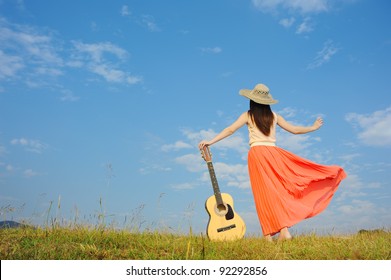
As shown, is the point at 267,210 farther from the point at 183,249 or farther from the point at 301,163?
the point at 183,249

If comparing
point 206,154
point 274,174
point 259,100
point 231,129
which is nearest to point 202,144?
point 206,154

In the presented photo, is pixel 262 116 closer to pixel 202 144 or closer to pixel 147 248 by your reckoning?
pixel 202 144

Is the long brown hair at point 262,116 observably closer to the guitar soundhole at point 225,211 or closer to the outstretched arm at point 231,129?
the outstretched arm at point 231,129

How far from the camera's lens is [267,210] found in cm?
849

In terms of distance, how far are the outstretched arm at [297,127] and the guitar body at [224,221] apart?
2.04 meters

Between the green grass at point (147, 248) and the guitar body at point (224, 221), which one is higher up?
the guitar body at point (224, 221)

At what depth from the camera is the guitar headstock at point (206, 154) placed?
8336mm

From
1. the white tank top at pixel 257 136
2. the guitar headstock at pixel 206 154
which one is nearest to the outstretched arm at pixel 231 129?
the white tank top at pixel 257 136

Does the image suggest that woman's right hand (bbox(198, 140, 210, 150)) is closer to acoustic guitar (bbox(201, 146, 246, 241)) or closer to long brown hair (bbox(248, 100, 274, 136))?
acoustic guitar (bbox(201, 146, 246, 241))

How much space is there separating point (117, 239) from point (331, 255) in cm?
340

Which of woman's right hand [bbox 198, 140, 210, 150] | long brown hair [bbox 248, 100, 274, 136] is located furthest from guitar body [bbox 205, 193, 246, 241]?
long brown hair [bbox 248, 100, 274, 136]

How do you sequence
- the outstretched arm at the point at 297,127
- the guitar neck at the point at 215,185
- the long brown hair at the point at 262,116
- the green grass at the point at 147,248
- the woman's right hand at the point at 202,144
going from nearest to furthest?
1. the green grass at the point at 147,248
2. the guitar neck at the point at 215,185
3. the woman's right hand at the point at 202,144
4. the long brown hair at the point at 262,116
5. the outstretched arm at the point at 297,127
